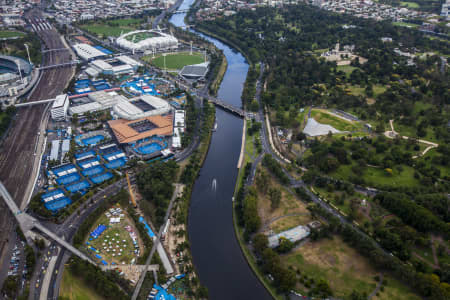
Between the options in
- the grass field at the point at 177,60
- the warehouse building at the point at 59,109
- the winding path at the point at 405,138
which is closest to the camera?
the winding path at the point at 405,138

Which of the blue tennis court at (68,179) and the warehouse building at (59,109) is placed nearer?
the blue tennis court at (68,179)

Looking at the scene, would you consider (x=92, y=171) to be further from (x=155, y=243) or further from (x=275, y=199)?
(x=275, y=199)

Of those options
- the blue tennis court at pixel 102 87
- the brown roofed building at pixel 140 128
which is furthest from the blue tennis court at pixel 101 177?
the blue tennis court at pixel 102 87

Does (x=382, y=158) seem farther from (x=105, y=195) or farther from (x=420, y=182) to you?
(x=105, y=195)

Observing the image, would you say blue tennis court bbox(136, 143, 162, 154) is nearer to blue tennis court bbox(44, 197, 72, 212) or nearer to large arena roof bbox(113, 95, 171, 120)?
large arena roof bbox(113, 95, 171, 120)

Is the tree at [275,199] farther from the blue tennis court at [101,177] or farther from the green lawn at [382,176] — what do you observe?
the blue tennis court at [101,177]

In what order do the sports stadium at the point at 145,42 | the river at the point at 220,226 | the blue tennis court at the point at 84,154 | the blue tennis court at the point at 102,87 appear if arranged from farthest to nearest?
the sports stadium at the point at 145,42 < the blue tennis court at the point at 102,87 < the blue tennis court at the point at 84,154 < the river at the point at 220,226

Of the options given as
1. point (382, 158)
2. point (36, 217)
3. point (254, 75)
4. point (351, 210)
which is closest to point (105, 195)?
point (36, 217)
